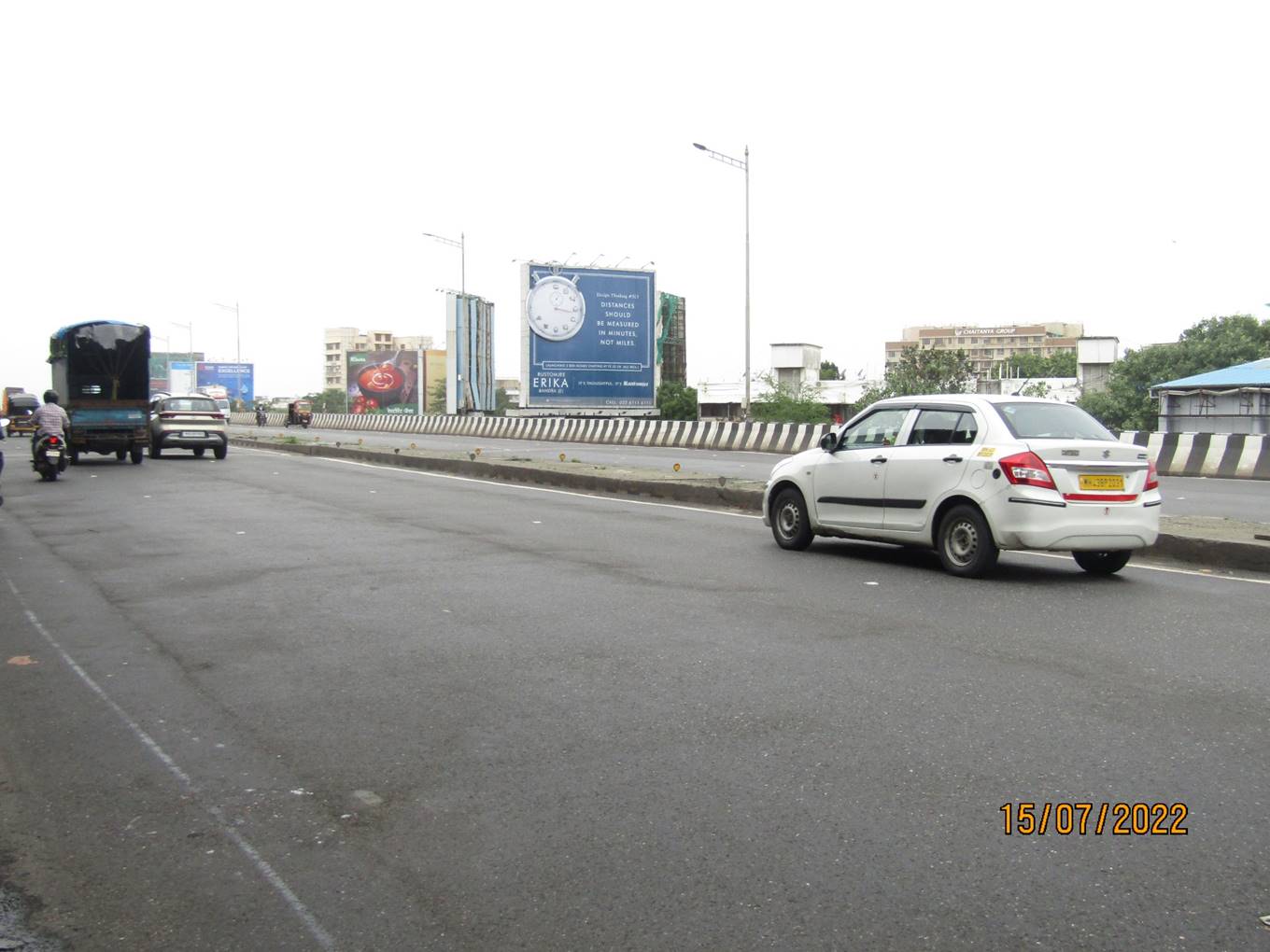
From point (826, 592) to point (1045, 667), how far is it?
2.57m

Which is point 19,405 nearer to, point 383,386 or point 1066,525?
point 1066,525

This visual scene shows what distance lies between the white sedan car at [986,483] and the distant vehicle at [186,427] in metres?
22.8

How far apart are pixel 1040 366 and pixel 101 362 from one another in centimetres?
12961

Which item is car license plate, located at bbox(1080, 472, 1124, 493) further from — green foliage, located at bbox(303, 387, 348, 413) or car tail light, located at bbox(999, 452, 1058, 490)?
green foliage, located at bbox(303, 387, 348, 413)

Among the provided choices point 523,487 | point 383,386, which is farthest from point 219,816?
point 383,386

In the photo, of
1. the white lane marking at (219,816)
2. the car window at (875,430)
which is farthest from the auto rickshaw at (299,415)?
the white lane marking at (219,816)

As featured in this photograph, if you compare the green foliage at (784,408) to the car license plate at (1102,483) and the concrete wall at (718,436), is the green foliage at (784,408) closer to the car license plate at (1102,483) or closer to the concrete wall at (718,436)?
the concrete wall at (718,436)

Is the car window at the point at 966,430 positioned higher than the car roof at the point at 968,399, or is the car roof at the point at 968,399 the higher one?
the car roof at the point at 968,399

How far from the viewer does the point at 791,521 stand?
37.0 ft

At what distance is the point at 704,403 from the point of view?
105 m

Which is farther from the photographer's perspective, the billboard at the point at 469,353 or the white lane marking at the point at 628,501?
the billboard at the point at 469,353

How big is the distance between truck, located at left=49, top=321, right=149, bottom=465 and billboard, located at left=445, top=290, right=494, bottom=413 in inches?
1257

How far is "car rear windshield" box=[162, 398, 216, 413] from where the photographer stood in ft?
99.3
